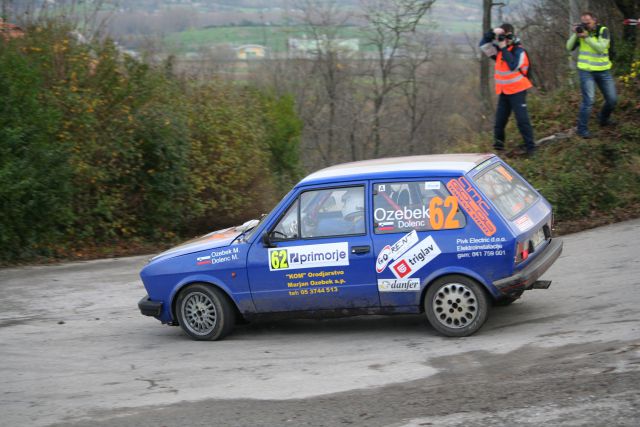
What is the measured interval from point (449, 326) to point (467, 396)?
62.7 inches

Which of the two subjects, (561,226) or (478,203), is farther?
(561,226)

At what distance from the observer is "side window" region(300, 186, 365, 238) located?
810 cm

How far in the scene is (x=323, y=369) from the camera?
7449 millimetres

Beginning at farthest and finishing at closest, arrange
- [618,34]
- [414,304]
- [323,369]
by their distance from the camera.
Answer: [618,34] → [414,304] → [323,369]

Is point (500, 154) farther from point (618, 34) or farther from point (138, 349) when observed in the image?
point (138, 349)

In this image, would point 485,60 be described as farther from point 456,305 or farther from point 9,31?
point 456,305

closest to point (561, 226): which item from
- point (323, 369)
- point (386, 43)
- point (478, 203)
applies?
point (478, 203)

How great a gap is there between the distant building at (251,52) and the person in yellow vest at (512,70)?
26442mm

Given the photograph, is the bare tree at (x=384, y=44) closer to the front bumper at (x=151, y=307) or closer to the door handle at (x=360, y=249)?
the front bumper at (x=151, y=307)

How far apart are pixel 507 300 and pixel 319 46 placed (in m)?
30.4

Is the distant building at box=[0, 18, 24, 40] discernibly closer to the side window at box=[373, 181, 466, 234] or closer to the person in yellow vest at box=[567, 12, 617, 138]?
the side window at box=[373, 181, 466, 234]

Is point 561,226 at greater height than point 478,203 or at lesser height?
lesser

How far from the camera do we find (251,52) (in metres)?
39.6

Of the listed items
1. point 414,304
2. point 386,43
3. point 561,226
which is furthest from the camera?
point 386,43
